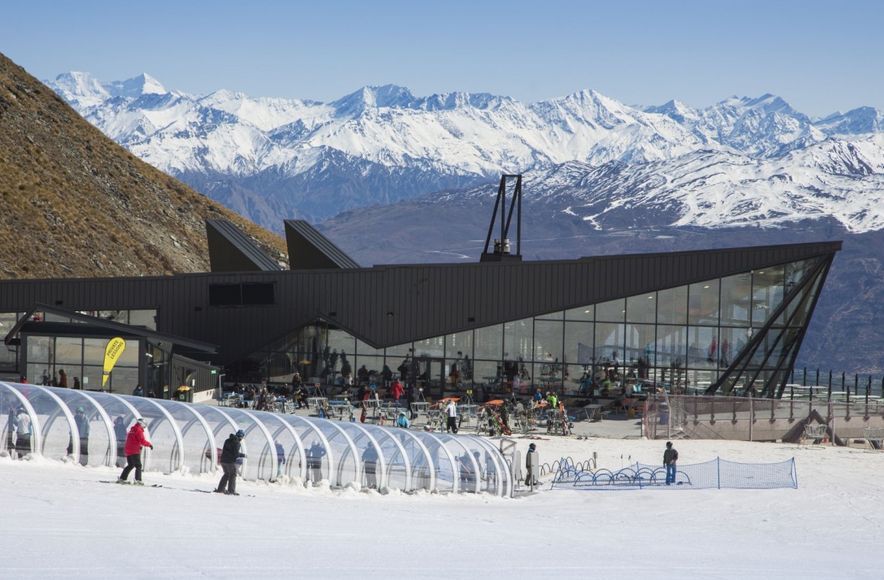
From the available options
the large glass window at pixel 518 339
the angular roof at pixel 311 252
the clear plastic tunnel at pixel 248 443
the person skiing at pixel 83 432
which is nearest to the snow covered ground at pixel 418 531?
the person skiing at pixel 83 432

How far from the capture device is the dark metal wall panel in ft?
152

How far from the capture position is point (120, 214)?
358ft

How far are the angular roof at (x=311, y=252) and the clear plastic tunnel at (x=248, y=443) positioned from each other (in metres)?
22.8

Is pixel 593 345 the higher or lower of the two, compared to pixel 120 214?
lower

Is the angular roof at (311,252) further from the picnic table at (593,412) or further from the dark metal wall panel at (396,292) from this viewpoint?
the picnic table at (593,412)

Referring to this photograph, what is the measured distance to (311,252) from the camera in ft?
178

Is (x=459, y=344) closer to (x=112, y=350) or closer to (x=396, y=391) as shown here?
(x=396, y=391)

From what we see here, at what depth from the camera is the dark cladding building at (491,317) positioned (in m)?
46.4

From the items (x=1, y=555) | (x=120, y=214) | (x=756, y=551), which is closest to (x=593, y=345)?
(x=756, y=551)

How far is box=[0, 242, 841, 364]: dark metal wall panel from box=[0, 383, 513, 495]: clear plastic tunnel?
645 inches

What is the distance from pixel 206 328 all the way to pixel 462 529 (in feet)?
92.6

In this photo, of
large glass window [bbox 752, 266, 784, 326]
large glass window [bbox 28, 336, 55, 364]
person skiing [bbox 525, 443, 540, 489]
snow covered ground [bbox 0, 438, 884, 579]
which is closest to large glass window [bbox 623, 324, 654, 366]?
large glass window [bbox 752, 266, 784, 326]

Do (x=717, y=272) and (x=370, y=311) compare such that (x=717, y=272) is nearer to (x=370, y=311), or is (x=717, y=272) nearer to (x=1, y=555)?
(x=370, y=311)

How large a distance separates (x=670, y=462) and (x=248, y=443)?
10.8 metres
